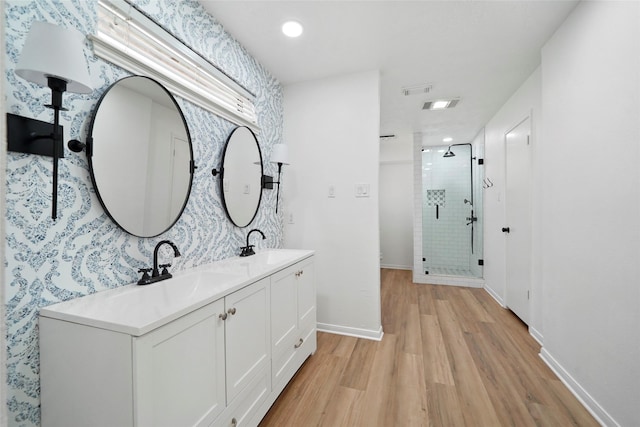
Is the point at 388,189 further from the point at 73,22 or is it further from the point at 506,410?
the point at 73,22

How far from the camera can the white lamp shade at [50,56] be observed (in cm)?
81

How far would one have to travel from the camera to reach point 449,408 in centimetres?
157

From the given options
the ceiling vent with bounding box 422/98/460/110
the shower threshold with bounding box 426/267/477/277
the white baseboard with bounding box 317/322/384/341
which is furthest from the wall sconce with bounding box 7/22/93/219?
the shower threshold with bounding box 426/267/477/277

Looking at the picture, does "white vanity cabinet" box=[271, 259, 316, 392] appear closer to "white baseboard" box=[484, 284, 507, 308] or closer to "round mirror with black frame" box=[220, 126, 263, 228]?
"round mirror with black frame" box=[220, 126, 263, 228]

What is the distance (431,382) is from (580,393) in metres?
0.87

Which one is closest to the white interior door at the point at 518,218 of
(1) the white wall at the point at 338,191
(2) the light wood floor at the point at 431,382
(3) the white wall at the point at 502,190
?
(3) the white wall at the point at 502,190

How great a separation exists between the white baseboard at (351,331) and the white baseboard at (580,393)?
1.26 m

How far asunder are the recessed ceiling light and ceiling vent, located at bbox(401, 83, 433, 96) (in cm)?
140

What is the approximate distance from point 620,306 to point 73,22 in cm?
284

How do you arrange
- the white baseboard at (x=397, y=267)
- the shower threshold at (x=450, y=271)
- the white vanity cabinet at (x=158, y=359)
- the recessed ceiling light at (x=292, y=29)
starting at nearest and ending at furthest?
the white vanity cabinet at (x=158, y=359), the recessed ceiling light at (x=292, y=29), the shower threshold at (x=450, y=271), the white baseboard at (x=397, y=267)

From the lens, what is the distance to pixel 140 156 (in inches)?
52.1

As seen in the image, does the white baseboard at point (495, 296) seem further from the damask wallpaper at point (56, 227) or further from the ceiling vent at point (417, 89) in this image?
the damask wallpaper at point (56, 227)

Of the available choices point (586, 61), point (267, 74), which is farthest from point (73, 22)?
point (586, 61)

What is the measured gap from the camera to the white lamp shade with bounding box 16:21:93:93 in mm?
814
